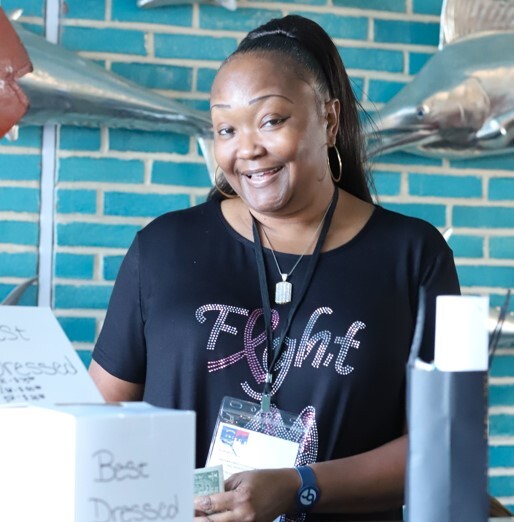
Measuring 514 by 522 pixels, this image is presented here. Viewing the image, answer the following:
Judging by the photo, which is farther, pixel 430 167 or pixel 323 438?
pixel 430 167

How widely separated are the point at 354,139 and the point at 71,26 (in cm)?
103

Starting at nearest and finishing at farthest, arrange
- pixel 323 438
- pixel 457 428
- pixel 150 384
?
pixel 457 428 < pixel 323 438 < pixel 150 384

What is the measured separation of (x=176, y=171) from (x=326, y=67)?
35.6 inches

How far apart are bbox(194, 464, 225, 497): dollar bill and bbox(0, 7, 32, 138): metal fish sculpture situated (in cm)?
81

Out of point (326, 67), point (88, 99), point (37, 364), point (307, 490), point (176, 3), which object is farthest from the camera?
point (176, 3)


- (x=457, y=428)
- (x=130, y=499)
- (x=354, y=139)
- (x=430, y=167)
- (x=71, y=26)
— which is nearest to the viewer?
(x=130, y=499)

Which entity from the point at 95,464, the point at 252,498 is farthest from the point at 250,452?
the point at 95,464

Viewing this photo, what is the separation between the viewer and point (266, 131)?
5.10ft

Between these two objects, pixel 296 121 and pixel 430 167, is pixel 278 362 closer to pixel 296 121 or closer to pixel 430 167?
pixel 296 121

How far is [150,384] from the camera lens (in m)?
1.62

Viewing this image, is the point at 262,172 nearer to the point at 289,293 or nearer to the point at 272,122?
the point at 272,122

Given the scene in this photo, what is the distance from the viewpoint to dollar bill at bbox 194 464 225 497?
124cm

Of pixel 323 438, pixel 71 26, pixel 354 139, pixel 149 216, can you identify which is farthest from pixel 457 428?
pixel 71 26

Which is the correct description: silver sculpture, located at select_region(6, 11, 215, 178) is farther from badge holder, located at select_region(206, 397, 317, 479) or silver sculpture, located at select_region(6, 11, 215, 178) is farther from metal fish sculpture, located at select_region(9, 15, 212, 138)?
badge holder, located at select_region(206, 397, 317, 479)
